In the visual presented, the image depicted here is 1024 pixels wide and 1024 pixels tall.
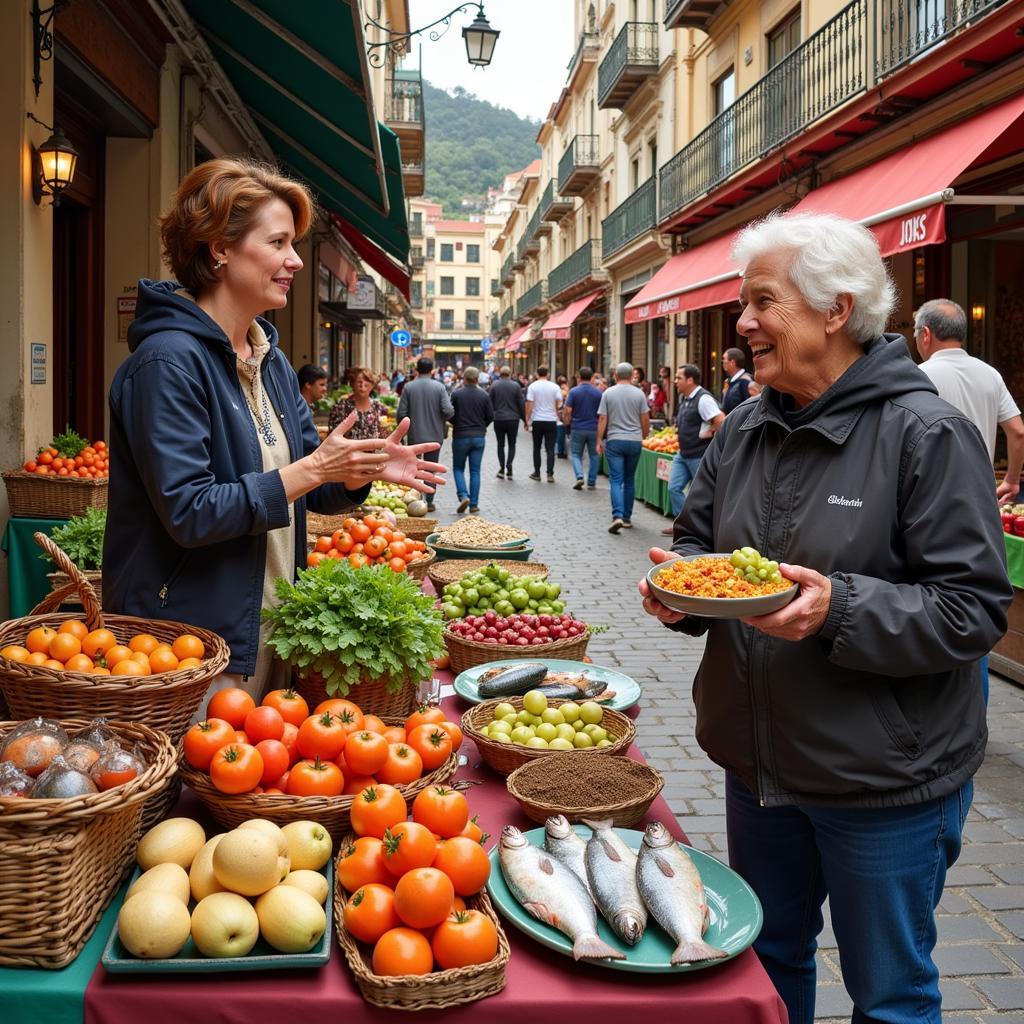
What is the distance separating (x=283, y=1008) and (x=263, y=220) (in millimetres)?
1883

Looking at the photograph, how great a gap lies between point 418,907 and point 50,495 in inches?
216

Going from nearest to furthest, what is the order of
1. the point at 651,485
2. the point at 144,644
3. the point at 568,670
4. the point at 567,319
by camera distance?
the point at 144,644
the point at 568,670
the point at 651,485
the point at 567,319

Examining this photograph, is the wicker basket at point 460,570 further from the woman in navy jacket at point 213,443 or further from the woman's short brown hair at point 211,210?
the woman's short brown hair at point 211,210

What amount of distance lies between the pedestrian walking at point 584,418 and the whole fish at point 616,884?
15606 mm

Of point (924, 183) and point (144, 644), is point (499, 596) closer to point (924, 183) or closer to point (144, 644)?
point (144, 644)

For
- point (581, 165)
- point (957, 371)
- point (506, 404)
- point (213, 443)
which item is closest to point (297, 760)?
point (213, 443)

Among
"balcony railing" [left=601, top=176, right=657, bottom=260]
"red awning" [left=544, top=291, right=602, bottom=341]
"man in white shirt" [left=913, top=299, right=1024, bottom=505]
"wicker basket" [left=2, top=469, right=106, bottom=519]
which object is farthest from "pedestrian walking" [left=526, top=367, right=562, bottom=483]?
"red awning" [left=544, top=291, right=602, bottom=341]

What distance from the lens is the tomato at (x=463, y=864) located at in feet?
6.31

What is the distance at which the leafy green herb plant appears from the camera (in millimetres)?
2703

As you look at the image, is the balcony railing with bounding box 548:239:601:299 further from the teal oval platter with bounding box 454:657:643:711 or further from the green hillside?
the green hillside

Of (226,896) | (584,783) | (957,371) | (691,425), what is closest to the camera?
(226,896)

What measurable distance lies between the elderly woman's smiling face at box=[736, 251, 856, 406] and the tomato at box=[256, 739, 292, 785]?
1330mm

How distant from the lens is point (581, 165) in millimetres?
36531

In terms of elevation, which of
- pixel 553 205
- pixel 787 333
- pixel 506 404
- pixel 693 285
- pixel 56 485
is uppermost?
pixel 553 205
